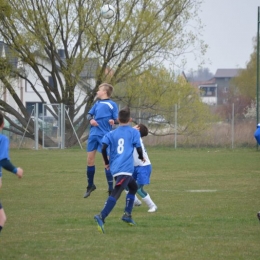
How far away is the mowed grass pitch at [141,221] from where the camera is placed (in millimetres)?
7688

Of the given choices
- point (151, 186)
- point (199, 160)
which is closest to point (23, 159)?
point (199, 160)

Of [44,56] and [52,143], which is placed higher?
[44,56]

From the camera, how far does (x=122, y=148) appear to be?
9.20 metres

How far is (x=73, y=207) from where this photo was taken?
11.7 meters


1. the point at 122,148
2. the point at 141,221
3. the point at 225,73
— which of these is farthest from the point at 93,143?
the point at 225,73

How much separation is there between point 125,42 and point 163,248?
28.6 meters

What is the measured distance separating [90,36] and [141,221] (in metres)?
26.0

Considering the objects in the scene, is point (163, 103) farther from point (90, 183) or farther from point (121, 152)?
point (121, 152)

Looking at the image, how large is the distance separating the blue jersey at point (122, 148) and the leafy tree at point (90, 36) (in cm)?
2600

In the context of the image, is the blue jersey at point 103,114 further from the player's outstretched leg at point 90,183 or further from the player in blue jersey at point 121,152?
the player in blue jersey at point 121,152

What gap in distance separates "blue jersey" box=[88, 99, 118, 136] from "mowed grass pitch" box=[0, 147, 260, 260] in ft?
3.98

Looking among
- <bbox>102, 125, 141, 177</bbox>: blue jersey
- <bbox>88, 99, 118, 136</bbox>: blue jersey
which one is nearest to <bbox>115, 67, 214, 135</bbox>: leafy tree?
<bbox>88, 99, 118, 136</bbox>: blue jersey

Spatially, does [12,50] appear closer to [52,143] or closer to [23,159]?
[52,143]

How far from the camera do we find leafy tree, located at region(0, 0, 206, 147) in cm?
3484
